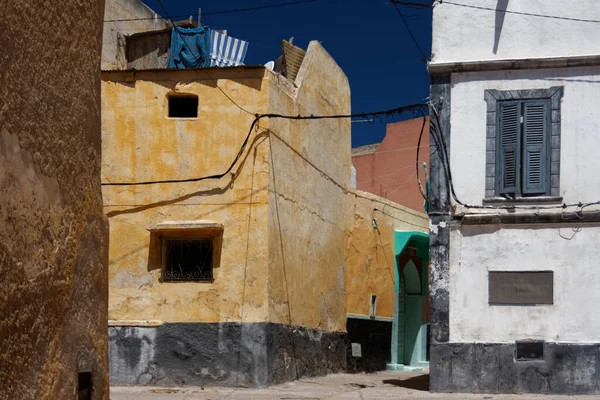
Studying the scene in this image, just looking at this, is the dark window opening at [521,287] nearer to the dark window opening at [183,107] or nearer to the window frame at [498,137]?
the window frame at [498,137]

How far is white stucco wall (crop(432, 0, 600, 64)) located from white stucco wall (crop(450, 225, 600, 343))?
2.70 metres

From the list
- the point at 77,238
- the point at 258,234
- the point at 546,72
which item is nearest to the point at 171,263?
the point at 258,234

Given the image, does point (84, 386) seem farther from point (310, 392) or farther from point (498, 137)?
point (498, 137)

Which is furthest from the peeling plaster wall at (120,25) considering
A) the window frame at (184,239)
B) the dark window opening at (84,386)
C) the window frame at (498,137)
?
the dark window opening at (84,386)

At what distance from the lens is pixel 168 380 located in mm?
14367

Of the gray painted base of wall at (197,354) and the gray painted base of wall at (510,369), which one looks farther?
the gray painted base of wall at (197,354)

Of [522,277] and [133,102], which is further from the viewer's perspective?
[133,102]

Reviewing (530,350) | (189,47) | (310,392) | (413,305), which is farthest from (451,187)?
(413,305)

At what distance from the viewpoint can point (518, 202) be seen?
537 inches

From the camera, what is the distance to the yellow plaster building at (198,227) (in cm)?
1432

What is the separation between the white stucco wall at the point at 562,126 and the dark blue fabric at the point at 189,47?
21.4 ft

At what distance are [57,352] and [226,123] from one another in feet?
33.6

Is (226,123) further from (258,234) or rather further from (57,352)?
(57,352)

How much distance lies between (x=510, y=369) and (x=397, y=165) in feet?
59.2
